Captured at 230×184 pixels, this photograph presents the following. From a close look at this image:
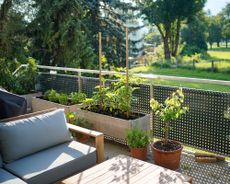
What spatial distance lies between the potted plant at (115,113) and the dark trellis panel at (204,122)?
19.1 inches

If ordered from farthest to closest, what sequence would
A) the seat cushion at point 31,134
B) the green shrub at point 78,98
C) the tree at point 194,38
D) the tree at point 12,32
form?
the tree at point 194,38
the tree at point 12,32
the green shrub at point 78,98
the seat cushion at point 31,134

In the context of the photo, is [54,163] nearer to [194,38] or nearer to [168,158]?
[168,158]

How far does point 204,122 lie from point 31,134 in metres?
2.15

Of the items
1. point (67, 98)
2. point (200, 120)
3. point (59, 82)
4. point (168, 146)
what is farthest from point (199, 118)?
point (59, 82)

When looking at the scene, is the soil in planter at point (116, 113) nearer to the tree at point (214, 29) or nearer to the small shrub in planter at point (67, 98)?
the small shrub in planter at point (67, 98)

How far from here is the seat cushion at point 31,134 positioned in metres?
2.68

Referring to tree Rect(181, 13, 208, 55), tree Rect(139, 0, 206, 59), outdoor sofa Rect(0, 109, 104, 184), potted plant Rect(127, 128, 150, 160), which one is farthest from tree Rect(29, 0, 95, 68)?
tree Rect(181, 13, 208, 55)

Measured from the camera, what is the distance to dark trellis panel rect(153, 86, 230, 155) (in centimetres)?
353

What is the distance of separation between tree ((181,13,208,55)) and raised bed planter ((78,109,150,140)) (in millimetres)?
27823

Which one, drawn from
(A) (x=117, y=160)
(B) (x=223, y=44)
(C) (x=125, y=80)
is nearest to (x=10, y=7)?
(C) (x=125, y=80)

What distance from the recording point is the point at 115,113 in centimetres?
420

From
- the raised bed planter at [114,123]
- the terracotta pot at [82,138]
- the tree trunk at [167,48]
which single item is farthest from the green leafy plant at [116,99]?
the tree trunk at [167,48]

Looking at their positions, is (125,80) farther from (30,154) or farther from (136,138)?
(30,154)

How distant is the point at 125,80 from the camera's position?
4.14 metres
